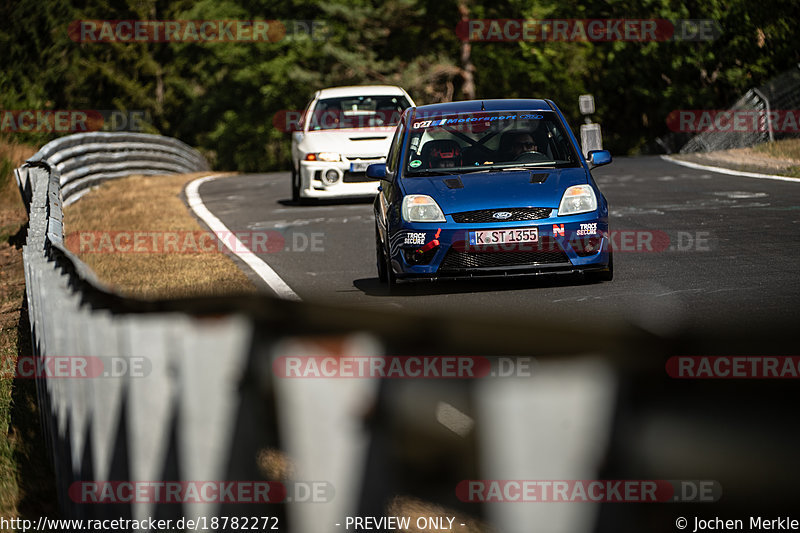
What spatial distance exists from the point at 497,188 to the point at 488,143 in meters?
1.12

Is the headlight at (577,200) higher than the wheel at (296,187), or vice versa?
the headlight at (577,200)

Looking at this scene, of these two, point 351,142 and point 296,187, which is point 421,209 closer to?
point 351,142

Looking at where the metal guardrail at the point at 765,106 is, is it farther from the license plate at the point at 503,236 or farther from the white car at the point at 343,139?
the license plate at the point at 503,236

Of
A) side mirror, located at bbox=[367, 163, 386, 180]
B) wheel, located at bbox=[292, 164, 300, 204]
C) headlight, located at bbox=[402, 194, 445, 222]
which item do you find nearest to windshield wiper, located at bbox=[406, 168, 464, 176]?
side mirror, located at bbox=[367, 163, 386, 180]

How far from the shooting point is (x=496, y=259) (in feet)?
30.8

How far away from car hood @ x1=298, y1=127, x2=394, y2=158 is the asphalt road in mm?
806

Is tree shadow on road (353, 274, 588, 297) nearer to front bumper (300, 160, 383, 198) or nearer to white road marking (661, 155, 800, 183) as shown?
front bumper (300, 160, 383, 198)

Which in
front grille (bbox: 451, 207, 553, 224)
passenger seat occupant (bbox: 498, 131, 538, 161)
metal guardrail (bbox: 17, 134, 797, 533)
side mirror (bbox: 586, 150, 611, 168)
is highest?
metal guardrail (bbox: 17, 134, 797, 533)

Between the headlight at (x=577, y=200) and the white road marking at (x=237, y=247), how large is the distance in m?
2.09

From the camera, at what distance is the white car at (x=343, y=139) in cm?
1864

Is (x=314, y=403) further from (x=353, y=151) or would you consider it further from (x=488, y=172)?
(x=353, y=151)

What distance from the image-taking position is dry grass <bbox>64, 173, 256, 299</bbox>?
10.5 meters

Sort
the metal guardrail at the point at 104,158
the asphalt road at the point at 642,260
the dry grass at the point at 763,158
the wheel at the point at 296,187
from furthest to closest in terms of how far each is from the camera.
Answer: the dry grass at the point at 763,158
the metal guardrail at the point at 104,158
the wheel at the point at 296,187
the asphalt road at the point at 642,260

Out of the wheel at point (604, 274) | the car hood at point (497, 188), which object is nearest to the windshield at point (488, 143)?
the car hood at point (497, 188)
